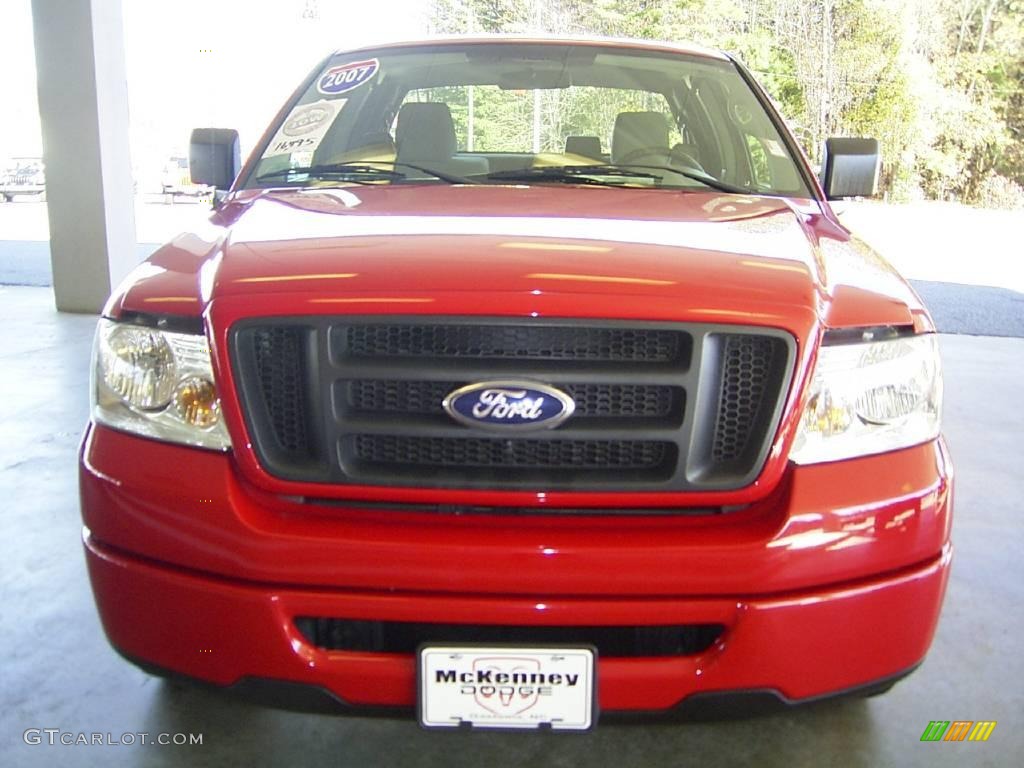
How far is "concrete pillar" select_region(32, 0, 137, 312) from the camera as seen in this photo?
22.0 feet

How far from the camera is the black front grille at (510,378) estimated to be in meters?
1.43

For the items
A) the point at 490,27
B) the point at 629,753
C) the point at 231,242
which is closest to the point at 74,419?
the point at 231,242

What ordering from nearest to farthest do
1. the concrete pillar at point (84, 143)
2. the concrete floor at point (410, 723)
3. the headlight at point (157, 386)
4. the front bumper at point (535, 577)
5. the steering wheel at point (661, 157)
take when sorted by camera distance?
the front bumper at point (535, 577) < the headlight at point (157, 386) < the concrete floor at point (410, 723) < the steering wheel at point (661, 157) < the concrete pillar at point (84, 143)

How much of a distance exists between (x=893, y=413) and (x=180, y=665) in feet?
4.04

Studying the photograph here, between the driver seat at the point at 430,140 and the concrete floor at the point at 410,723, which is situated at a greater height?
the driver seat at the point at 430,140

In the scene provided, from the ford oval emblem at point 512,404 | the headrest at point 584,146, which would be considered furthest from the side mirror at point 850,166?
the ford oval emblem at point 512,404

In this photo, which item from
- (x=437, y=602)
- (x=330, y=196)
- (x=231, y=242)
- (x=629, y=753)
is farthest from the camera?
(x=330, y=196)

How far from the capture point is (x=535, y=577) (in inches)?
54.8

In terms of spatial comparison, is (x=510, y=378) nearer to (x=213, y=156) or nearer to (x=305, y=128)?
(x=305, y=128)

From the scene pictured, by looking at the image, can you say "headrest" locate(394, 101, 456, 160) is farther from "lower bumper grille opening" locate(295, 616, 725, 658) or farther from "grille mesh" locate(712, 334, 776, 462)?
"lower bumper grille opening" locate(295, 616, 725, 658)

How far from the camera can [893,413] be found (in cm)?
156

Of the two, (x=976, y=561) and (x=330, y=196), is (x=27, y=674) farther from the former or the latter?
(x=976, y=561)

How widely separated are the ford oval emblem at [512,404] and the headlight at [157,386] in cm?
40

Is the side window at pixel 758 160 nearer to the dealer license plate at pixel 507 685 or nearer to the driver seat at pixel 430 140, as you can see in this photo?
the driver seat at pixel 430 140
